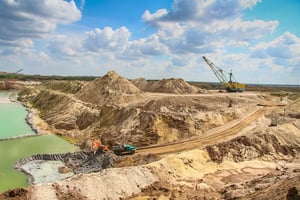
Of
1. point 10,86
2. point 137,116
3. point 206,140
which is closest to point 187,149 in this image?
point 206,140

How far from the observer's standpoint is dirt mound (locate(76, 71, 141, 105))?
54938 mm

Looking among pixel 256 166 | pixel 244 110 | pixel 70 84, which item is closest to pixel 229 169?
pixel 256 166

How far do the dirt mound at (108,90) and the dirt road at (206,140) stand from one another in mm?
23151

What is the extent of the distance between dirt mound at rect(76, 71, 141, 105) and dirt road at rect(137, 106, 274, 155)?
911 inches

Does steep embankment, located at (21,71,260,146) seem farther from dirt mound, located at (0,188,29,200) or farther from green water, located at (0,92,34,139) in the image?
dirt mound, located at (0,188,29,200)

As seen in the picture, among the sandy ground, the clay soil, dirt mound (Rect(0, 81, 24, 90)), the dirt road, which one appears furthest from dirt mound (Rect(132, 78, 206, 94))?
dirt mound (Rect(0, 81, 24, 90))

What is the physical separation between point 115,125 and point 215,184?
19.1 m

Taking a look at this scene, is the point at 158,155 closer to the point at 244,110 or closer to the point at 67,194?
the point at 67,194

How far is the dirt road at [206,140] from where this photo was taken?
27.6m

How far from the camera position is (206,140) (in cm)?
2948

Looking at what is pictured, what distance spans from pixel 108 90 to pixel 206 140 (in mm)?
32731

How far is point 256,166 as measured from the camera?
2436cm

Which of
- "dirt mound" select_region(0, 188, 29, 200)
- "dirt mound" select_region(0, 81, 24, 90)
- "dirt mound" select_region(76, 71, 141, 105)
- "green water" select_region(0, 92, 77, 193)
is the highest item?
"dirt mound" select_region(76, 71, 141, 105)

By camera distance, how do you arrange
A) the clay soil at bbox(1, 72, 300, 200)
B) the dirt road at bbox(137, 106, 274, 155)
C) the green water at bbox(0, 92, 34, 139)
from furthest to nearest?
the green water at bbox(0, 92, 34, 139) < the dirt road at bbox(137, 106, 274, 155) < the clay soil at bbox(1, 72, 300, 200)
